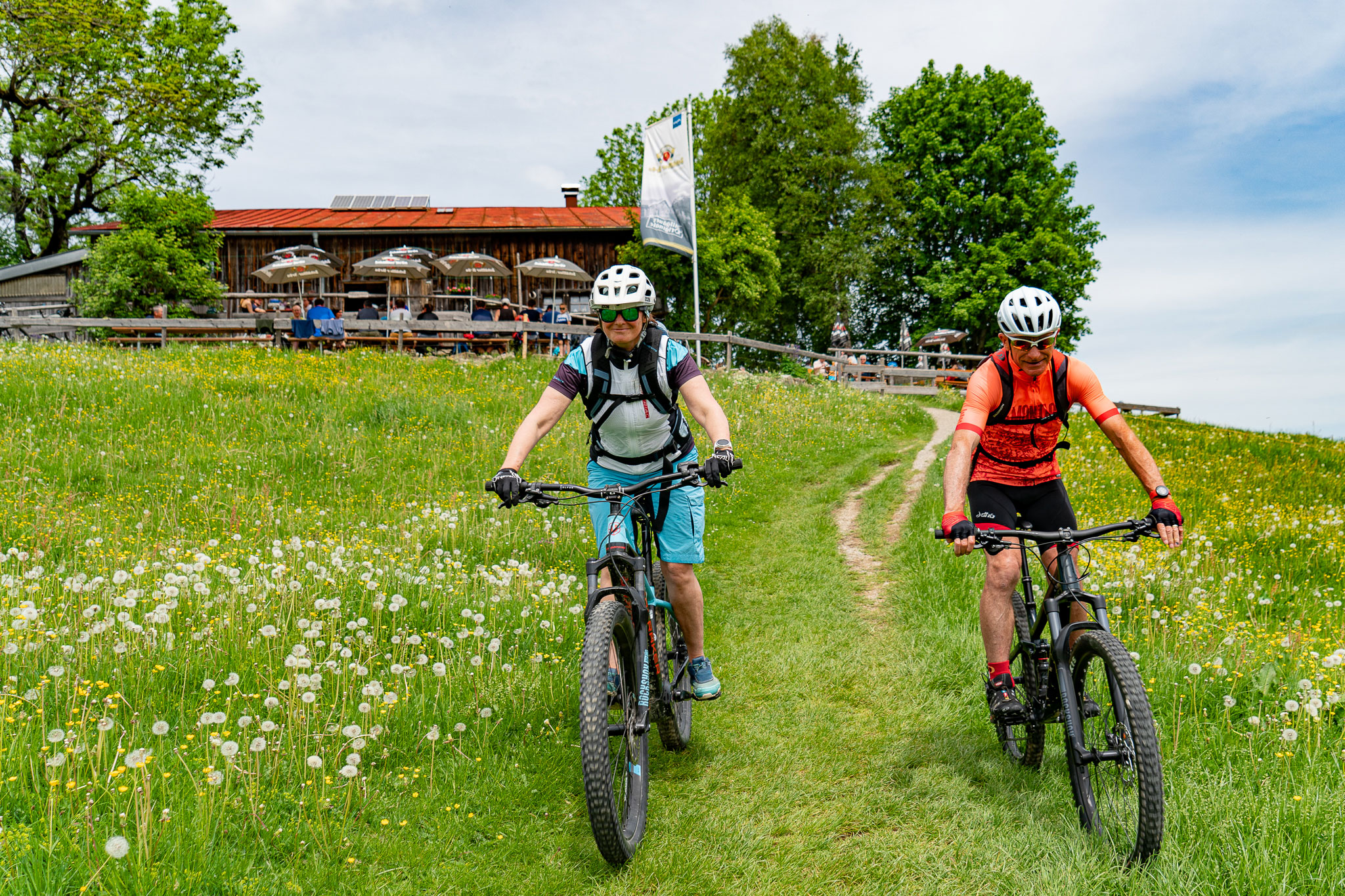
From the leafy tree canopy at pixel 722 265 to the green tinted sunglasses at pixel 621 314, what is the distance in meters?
31.4

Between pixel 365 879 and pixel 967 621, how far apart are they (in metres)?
4.81

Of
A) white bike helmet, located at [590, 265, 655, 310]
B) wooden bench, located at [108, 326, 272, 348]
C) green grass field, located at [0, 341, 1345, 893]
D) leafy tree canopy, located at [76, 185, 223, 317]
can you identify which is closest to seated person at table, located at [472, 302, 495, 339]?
wooden bench, located at [108, 326, 272, 348]

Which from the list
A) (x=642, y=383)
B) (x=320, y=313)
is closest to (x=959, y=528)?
(x=642, y=383)

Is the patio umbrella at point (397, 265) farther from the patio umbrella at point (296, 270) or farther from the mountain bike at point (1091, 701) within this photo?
the mountain bike at point (1091, 701)

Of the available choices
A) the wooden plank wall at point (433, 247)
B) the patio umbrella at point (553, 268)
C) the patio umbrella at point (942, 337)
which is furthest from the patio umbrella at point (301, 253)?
the patio umbrella at point (942, 337)

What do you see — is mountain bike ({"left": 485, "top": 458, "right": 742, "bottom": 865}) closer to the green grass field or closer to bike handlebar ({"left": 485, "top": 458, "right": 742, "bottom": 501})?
bike handlebar ({"left": 485, "top": 458, "right": 742, "bottom": 501})

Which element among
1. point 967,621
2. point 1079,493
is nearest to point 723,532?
point 967,621

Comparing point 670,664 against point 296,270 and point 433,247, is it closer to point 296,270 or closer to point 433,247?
point 296,270

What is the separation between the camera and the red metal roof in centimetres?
3484

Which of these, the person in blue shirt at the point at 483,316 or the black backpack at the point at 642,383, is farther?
the person in blue shirt at the point at 483,316

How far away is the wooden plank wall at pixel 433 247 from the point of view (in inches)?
1398

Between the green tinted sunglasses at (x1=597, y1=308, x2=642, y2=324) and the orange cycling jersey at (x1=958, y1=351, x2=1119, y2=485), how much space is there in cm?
175

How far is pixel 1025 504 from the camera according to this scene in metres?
4.50

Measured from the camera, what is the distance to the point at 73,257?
3528 centimetres
